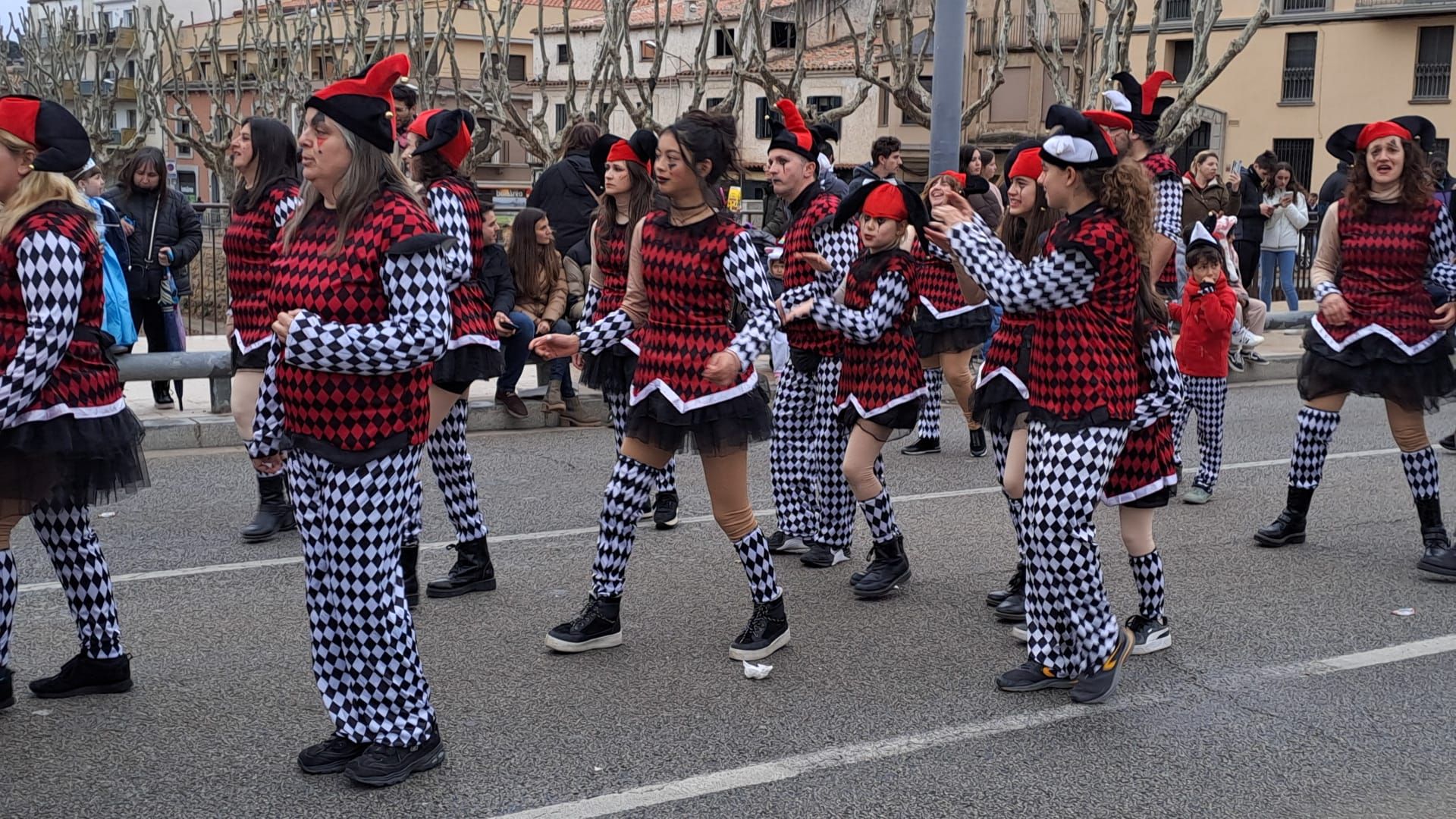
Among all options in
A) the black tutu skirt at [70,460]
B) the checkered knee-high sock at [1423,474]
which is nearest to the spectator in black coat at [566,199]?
the checkered knee-high sock at [1423,474]

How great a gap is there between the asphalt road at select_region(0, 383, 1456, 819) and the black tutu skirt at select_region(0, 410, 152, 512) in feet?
2.52

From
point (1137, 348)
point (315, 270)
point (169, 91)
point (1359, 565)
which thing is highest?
point (169, 91)

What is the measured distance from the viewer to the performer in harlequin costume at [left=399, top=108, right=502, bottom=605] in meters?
6.14

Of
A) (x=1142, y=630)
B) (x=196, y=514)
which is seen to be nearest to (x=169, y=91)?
(x=196, y=514)

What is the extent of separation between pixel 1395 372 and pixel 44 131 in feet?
19.1

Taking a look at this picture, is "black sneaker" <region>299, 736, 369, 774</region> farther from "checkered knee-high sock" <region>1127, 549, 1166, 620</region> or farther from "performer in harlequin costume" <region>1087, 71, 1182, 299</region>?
"performer in harlequin costume" <region>1087, 71, 1182, 299</region>

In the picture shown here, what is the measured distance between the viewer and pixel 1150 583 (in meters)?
5.77

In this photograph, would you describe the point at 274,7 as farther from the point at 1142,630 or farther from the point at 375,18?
the point at 1142,630

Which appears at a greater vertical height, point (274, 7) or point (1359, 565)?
point (274, 7)

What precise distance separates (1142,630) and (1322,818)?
1533mm

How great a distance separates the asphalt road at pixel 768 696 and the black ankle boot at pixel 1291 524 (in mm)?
116

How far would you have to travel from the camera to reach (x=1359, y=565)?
711cm

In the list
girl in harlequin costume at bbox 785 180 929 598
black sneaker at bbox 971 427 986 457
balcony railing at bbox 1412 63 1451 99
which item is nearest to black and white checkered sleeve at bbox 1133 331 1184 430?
girl in harlequin costume at bbox 785 180 929 598

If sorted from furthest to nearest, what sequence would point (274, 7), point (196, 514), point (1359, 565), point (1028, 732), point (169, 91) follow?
point (169, 91) < point (274, 7) < point (196, 514) < point (1359, 565) < point (1028, 732)
